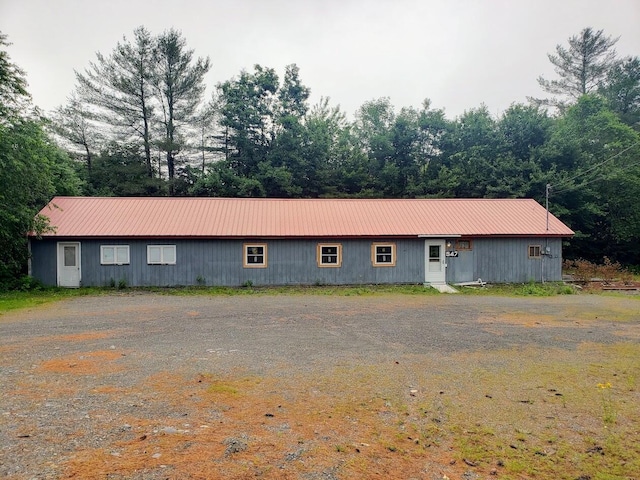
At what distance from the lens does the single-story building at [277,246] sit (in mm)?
16078

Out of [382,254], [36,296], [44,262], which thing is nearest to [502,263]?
[382,254]

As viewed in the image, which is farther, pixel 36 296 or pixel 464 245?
pixel 464 245

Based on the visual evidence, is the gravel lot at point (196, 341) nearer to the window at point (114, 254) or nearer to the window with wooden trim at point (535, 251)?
the window at point (114, 254)

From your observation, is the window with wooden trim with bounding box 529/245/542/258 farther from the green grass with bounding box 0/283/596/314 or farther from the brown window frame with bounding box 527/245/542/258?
the green grass with bounding box 0/283/596/314

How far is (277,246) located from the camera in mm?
16859

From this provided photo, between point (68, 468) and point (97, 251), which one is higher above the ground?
point (97, 251)

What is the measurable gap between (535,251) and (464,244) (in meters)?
3.29

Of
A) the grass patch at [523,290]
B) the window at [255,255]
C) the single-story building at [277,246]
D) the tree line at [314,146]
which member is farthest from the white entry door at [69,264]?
the grass patch at [523,290]

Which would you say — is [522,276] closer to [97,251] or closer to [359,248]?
[359,248]

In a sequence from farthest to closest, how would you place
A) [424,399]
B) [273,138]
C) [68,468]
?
[273,138] < [424,399] < [68,468]

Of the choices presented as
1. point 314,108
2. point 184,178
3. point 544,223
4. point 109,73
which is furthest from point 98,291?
point 314,108

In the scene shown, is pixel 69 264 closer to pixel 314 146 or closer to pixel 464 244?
pixel 464 244

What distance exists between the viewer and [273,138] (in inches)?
1225

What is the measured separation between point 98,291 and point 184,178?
56.2ft
